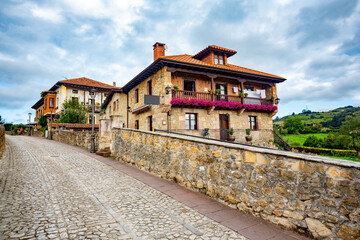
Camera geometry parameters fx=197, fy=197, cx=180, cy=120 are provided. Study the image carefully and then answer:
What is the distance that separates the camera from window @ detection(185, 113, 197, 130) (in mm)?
15164

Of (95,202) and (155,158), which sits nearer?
(95,202)

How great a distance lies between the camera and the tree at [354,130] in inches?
687

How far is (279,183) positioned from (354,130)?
19.6 metres

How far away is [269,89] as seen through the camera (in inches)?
785

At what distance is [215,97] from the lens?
1590 centimetres

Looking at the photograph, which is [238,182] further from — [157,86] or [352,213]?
[157,86]

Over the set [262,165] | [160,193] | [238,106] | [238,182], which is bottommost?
[160,193]

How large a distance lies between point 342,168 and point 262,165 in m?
1.21

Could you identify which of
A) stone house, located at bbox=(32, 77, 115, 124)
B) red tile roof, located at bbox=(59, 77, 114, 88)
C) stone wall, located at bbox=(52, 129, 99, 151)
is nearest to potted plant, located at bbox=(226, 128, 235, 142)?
stone wall, located at bbox=(52, 129, 99, 151)

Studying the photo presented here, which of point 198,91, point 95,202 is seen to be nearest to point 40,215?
point 95,202

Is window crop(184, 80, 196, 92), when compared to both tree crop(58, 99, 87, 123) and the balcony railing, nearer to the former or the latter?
the balcony railing

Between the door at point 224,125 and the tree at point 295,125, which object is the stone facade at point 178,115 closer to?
the door at point 224,125

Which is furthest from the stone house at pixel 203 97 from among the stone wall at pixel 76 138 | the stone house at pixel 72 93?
the stone house at pixel 72 93

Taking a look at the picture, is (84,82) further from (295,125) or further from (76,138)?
(295,125)
